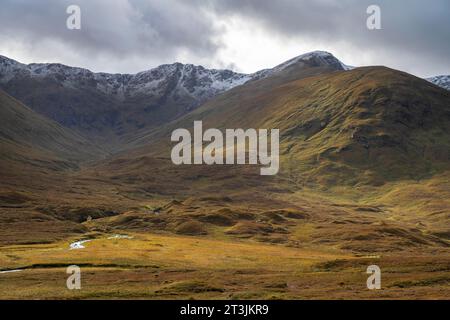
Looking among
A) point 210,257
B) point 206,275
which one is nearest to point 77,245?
point 210,257

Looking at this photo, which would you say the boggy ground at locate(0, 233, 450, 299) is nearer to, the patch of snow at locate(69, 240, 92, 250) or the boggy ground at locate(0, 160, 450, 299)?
the boggy ground at locate(0, 160, 450, 299)

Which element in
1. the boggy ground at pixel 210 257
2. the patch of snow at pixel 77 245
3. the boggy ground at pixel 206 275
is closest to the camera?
the boggy ground at pixel 206 275

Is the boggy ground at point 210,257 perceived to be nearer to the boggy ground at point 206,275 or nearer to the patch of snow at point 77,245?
the boggy ground at point 206,275

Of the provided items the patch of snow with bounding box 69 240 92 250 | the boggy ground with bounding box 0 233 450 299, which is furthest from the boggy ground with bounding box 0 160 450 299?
the patch of snow with bounding box 69 240 92 250

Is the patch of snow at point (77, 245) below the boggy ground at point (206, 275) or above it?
above

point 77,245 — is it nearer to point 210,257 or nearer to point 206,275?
point 210,257

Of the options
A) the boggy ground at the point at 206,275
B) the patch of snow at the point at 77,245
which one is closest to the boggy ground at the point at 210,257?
the boggy ground at the point at 206,275

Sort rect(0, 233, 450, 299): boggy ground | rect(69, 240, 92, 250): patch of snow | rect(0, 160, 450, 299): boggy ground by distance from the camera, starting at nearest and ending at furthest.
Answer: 1. rect(0, 233, 450, 299): boggy ground
2. rect(0, 160, 450, 299): boggy ground
3. rect(69, 240, 92, 250): patch of snow

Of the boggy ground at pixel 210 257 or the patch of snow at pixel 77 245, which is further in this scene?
the patch of snow at pixel 77 245

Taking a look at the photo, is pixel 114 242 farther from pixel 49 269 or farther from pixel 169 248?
pixel 49 269

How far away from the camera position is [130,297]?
6625cm
